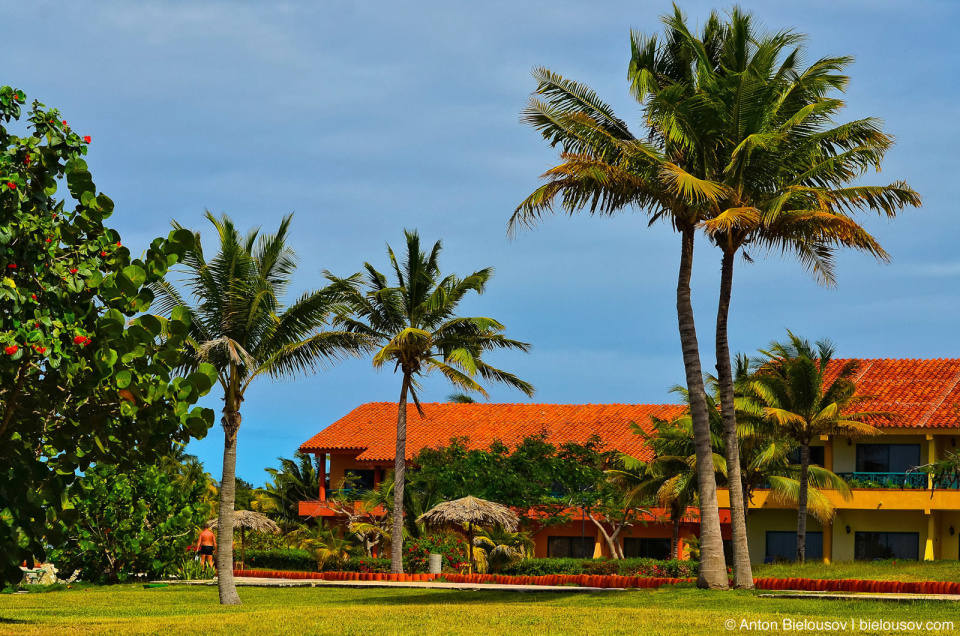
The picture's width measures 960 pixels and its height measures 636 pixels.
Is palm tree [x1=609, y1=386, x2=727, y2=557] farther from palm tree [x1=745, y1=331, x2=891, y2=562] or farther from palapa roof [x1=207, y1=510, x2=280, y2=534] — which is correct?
palapa roof [x1=207, y1=510, x2=280, y2=534]

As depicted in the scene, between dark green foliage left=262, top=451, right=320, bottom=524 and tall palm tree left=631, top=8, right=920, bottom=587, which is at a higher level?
tall palm tree left=631, top=8, right=920, bottom=587

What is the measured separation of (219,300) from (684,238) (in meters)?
9.53

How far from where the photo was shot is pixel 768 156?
66.5 feet

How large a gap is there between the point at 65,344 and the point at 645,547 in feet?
114

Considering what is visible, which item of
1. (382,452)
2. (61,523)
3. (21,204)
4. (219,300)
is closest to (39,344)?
(21,204)

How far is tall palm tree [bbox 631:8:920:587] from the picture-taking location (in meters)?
19.6

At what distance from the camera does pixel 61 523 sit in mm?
10164

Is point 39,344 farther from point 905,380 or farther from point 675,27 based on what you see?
point 905,380

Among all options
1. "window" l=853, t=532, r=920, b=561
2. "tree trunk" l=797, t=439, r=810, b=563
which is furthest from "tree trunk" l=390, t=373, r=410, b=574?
"window" l=853, t=532, r=920, b=561

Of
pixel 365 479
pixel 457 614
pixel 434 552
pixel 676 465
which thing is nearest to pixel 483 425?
pixel 365 479

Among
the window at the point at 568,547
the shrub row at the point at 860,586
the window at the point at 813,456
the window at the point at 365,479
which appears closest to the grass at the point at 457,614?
the shrub row at the point at 860,586

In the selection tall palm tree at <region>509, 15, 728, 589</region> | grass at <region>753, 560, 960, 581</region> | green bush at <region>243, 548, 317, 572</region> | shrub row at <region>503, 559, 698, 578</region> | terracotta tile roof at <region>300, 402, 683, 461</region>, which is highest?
tall palm tree at <region>509, 15, 728, 589</region>

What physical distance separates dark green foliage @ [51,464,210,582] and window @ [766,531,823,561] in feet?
68.5

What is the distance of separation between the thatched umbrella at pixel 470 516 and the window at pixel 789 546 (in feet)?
42.2
